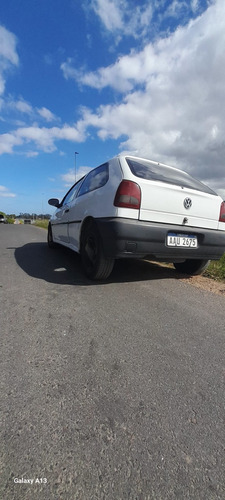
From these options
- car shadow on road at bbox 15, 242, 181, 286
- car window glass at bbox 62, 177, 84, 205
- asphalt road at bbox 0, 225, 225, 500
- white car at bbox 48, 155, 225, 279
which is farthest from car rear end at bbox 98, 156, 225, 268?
car window glass at bbox 62, 177, 84, 205

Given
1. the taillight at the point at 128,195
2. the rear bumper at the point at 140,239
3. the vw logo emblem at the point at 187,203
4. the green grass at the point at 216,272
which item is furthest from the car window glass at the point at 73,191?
the green grass at the point at 216,272

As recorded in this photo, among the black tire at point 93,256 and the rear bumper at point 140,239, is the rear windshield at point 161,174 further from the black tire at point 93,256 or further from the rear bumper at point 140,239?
the black tire at point 93,256

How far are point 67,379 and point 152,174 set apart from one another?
7.30ft

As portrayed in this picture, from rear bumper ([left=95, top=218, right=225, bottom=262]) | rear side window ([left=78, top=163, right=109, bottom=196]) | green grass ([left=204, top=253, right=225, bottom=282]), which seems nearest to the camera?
rear bumper ([left=95, top=218, right=225, bottom=262])

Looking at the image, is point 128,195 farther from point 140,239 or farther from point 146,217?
point 140,239

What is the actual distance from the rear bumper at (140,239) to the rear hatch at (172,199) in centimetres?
9

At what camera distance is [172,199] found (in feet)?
8.64

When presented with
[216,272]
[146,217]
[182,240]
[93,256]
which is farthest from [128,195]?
[216,272]

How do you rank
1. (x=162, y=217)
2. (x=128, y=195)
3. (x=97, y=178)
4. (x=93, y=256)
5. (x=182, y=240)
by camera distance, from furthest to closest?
(x=97, y=178) < (x=93, y=256) < (x=182, y=240) < (x=162, y=217) < (x=128, y=195)

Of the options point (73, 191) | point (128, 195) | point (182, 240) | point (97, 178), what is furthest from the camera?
point (73, 191)

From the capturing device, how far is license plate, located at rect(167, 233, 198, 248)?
2648mm

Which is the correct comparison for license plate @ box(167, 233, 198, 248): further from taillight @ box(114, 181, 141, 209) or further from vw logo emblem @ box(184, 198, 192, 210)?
taillight @ box(114, 181, 141, 209)

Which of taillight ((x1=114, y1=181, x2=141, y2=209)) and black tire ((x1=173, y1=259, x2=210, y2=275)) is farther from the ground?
taillight ((x1=114, y1=181, x2=141, y2=209))

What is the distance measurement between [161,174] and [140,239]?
3.11ft
